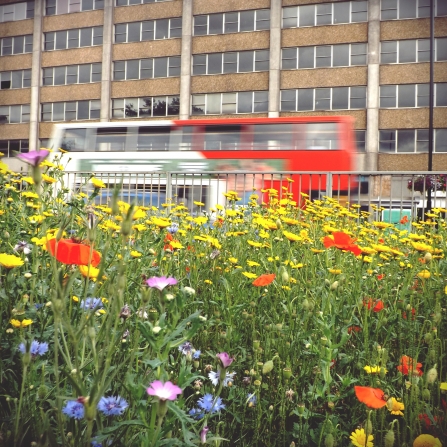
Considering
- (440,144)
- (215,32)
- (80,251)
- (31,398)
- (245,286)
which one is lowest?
(31,398)

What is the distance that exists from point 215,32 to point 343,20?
26.3ft

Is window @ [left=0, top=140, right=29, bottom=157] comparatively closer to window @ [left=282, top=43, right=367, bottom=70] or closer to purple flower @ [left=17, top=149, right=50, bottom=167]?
window @ [left=282, top=43, right=367, bottom=70]

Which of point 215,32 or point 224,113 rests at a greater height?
point 215,32

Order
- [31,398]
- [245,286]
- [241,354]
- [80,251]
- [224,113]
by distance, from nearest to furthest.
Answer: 1. [80,251]
2. [31,398]
3. [241,354]
4. [245,286]
5. [224,113]

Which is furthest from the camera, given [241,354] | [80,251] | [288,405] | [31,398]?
[241,354]

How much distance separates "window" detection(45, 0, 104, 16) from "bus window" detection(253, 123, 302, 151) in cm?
2431

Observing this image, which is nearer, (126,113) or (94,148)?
(94,148)

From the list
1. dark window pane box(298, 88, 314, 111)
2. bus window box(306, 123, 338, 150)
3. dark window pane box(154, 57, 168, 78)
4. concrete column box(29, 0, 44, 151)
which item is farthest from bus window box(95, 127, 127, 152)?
concrete column box(29, 0, 44, 151)

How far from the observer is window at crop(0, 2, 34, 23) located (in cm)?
3594

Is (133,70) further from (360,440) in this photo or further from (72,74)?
(360,440)

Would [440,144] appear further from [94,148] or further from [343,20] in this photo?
[94,148]

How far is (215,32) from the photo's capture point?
100 feet

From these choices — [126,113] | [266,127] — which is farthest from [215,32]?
[266,127]

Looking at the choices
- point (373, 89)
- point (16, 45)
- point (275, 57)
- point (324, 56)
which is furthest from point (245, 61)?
point (16, 45)
